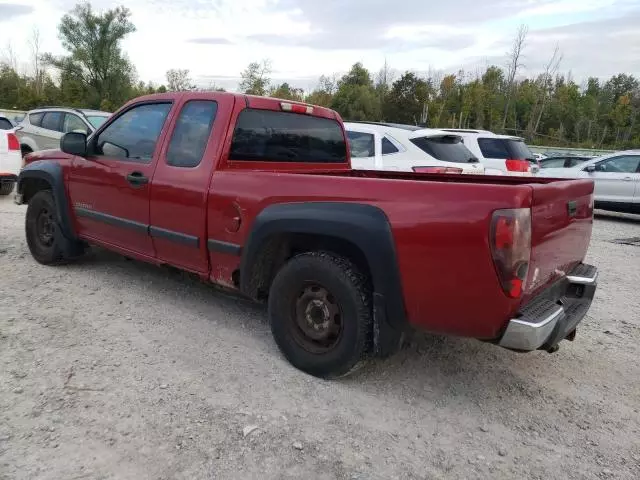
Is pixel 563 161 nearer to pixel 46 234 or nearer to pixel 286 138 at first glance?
pixel 286 138

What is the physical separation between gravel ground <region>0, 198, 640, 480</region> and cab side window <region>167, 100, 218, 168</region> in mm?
1291

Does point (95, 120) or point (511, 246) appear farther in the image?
point (95, 120)

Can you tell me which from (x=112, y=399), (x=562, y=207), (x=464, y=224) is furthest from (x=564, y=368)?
(x=112, y=399)

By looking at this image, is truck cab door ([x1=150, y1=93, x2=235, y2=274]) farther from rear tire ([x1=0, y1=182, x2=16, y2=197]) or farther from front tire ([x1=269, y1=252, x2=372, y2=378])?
rear tire ([x1=0, y1=182, x2=16, y2=197])

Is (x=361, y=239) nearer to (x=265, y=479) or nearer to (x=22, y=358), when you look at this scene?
(x=265, y=479)

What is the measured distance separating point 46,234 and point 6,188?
221 inches

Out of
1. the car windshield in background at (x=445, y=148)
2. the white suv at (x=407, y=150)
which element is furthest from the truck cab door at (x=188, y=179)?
the car windshield in background at (x=445, y=148)

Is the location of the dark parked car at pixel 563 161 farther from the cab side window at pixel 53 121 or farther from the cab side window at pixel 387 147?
the cab side window at pixel 53 121

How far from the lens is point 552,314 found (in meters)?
2.73

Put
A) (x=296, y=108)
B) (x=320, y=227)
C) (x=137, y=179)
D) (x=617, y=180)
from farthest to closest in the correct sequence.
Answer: (x=617, y=180) → (x=296, y=108) → (x=137, y=179) → (x=320, y=227)

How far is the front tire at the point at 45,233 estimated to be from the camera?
17.1 ft

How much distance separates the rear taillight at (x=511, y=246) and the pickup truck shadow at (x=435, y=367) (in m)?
1.00

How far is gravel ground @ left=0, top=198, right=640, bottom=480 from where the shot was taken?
2.50m

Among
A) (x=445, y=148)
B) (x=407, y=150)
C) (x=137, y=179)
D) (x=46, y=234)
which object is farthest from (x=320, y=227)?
(x=445, y=148)
